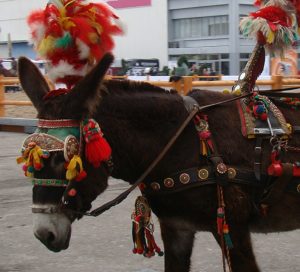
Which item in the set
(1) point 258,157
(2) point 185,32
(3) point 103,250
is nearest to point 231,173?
(1) point 258,157

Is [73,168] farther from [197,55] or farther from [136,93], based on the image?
[197,55]

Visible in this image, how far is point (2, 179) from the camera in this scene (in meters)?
8.61

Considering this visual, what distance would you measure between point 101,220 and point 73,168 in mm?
3517

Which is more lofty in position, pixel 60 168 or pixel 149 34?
pixel 149 34

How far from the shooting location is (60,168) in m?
3.03

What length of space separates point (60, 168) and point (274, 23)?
1.80m

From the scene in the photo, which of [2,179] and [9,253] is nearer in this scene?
[9,253]

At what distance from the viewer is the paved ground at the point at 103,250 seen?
197 inches

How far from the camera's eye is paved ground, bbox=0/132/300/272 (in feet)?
16.4

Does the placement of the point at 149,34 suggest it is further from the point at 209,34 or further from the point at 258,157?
the point at 258,157

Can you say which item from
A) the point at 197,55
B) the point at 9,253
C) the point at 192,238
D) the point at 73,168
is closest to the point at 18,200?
the point at 9,253

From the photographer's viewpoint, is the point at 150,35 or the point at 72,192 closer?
the point at 72,192

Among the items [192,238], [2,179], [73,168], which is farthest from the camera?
[2,179]

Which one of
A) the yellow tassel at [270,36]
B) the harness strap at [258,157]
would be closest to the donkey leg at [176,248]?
the harness strap at [258,157]
